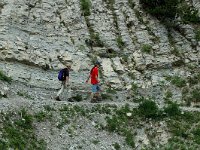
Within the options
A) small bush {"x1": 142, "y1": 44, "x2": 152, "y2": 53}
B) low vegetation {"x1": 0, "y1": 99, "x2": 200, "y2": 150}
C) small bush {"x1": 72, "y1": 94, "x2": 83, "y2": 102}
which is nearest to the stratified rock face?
small bush {"x1": 142, "y1": 44, "x2": 152, "y2": 53}

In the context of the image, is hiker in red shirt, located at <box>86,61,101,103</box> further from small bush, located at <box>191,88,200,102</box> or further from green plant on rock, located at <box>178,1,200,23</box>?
green plant on rock, located at <box>178,1,200,23</box>

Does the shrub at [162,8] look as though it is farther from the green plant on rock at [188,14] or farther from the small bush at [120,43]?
the small bush at [120,43]

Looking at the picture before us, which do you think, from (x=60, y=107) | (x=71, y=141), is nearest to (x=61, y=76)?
(x=60, y=107)

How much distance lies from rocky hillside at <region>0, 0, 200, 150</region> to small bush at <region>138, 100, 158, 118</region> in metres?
0.06

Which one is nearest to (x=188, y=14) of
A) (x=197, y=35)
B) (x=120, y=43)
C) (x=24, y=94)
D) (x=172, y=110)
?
(x=197, y=35)

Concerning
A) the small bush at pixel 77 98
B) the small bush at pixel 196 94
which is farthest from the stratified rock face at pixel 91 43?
the small bush at pixel 77 98

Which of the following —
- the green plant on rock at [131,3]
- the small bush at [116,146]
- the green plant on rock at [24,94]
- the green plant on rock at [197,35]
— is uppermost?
the green plant on rock at [131,3]

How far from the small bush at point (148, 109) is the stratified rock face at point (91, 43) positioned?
2651mm

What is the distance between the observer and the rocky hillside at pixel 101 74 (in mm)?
22375

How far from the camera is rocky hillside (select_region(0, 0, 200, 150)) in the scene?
2238 centimetres

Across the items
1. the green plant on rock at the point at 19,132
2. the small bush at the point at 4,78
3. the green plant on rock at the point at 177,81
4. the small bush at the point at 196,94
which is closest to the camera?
the green plant on rock at the point at 19,132

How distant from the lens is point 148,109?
24703 millimetres

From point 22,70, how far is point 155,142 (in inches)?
304

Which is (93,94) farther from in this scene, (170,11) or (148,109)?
(170,11)
